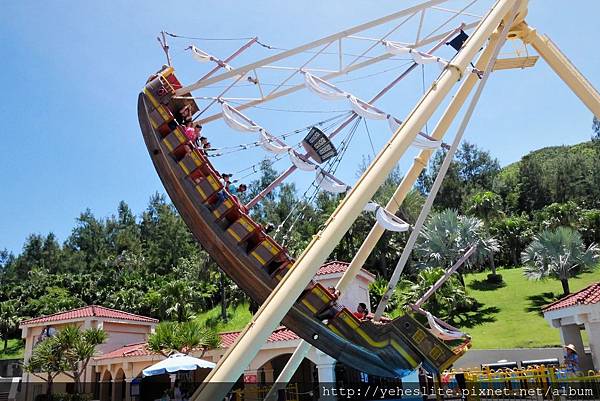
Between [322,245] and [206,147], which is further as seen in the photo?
[206,147]

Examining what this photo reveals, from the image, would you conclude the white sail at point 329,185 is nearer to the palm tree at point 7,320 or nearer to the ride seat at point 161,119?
the ride seat at point 161,119

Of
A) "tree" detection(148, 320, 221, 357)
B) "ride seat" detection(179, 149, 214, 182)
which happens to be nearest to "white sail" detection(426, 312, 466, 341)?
"ride seat" detection(179, 149, 214, 182)

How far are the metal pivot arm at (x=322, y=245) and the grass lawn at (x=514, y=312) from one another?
84.3 ft

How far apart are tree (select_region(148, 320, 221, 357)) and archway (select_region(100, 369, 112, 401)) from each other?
7.42 meters

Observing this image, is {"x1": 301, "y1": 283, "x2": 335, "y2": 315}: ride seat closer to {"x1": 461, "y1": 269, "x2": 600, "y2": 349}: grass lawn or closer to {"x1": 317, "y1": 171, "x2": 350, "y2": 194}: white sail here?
{"x1": 317, "y1": 171, "x2": 350, "y2": 194}: white sail

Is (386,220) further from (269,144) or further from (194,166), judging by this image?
(194,166)

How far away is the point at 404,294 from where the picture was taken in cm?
3653

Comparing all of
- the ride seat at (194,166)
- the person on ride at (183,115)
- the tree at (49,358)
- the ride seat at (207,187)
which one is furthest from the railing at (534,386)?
the tree at (49,358)

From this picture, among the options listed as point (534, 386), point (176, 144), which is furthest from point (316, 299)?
point (534, 386)

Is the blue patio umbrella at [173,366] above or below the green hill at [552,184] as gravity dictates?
below

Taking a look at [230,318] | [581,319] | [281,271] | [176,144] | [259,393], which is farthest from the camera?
[230,318]

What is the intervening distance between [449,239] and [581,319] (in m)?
27.5

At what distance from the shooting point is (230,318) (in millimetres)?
46531

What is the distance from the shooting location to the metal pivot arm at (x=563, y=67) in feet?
39.9
